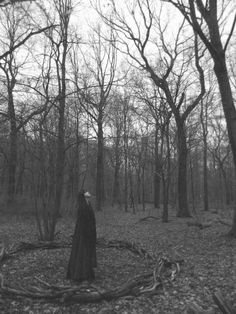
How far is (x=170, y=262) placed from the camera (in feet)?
26.0

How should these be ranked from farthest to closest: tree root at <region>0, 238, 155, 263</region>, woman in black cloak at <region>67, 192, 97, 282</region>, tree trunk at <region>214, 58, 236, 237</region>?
tree trunk at <region>214, 58, 236, 237</region>
tree root at <region>0, 238, 155, 263</region>
woman in black cloak at <region>67, 192, 97, 282</region>

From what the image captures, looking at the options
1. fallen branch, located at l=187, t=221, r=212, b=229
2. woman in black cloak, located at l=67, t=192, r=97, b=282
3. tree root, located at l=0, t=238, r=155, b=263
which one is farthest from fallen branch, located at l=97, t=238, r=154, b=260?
fallen branch, located at l=187, t=221, r=212, b=229

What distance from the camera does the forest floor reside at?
5.68 m

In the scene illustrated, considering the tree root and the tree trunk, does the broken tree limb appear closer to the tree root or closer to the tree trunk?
the tree root

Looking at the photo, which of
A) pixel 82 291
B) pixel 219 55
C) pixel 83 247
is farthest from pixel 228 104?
pixel 82 291

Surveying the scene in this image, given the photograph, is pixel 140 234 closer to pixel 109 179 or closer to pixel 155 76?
pixel 155 76

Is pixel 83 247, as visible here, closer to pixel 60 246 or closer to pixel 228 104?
pixel 60 246

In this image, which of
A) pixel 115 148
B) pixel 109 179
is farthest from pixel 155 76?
pixel 109 179

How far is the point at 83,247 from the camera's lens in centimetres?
730

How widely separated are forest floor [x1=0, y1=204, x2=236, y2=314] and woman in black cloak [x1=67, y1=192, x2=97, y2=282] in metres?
0.30

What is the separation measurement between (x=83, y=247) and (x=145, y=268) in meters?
1.81

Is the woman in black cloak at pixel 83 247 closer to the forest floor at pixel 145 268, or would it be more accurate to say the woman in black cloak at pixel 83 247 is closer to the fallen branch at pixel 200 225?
the forest floor at pixel 145 268

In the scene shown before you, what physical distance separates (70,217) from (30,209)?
2.31m

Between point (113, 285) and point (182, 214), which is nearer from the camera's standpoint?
point (113, 285)
